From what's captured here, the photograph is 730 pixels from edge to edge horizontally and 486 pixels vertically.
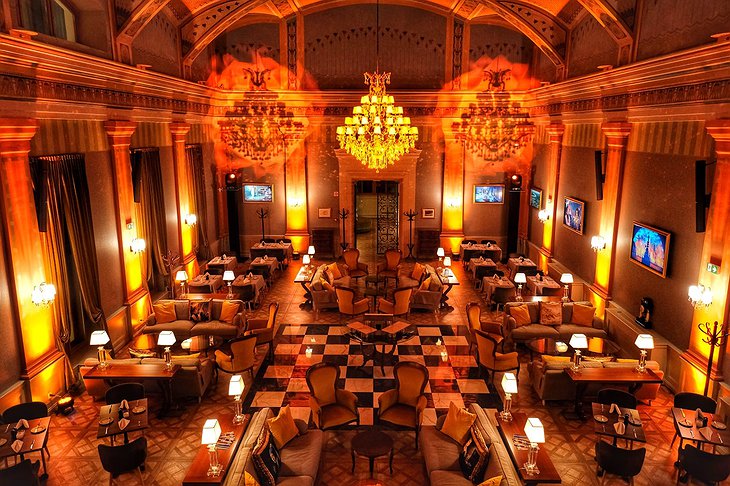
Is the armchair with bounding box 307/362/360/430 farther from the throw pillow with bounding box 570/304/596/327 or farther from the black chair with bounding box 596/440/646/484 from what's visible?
Result: the throw pillow with bounding box 570/304/596/327

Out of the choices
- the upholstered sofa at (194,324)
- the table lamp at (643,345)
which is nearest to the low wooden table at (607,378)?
the table lamp at (643,345)

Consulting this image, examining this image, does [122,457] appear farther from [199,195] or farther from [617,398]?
[199,195]

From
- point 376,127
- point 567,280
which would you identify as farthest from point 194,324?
point 567,280

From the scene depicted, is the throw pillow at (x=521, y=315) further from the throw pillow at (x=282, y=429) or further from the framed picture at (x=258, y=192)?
the framed picture at (x=258, y=192)

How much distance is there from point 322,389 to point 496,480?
9.07 ft

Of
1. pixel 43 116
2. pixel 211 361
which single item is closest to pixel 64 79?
pixel 43 116

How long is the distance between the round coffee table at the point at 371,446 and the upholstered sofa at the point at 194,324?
13.5ft

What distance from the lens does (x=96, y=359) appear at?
772 centimetres

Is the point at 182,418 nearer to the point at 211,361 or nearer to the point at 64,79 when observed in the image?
the point at 211,361

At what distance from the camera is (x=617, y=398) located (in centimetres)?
662

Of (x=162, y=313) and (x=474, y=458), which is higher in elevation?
(x=162, y=313)

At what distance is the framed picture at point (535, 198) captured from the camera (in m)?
14.3

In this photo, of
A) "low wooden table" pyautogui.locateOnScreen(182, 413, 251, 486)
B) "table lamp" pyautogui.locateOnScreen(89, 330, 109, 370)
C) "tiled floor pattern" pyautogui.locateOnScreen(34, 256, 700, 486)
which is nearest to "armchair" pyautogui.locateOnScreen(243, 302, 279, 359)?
"tiled floor pattern" pyautogui.locateOnScreen(34, 256, 700, 486)

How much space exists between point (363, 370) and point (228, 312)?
290 centimetres
